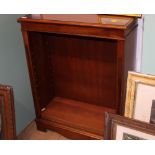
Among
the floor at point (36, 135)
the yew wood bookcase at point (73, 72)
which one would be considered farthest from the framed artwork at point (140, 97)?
the floor at point (36, 135)

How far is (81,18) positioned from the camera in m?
1.14

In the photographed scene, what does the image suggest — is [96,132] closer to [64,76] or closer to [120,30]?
[64,76]

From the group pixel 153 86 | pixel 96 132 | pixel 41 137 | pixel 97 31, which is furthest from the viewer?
pixel 41 137

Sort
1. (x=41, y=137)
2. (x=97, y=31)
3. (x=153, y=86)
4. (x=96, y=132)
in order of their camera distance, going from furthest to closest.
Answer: (x=41, y=137)
(x=96, y=132)
(x=97, y=31)
(x=153, y=86)

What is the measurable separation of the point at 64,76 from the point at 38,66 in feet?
0.72

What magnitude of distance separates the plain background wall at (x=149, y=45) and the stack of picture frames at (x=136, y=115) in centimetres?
19

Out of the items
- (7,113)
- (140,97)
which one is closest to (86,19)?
(140,97)

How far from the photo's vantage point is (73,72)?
1.54 metres

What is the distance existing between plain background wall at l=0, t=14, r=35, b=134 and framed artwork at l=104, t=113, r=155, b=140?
2.16 feet

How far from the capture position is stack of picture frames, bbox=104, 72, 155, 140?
2.70 ft

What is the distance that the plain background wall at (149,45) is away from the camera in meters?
1.06

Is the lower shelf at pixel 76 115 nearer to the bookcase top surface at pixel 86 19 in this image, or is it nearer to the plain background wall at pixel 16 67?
the plain background wall at pixel 16 67
